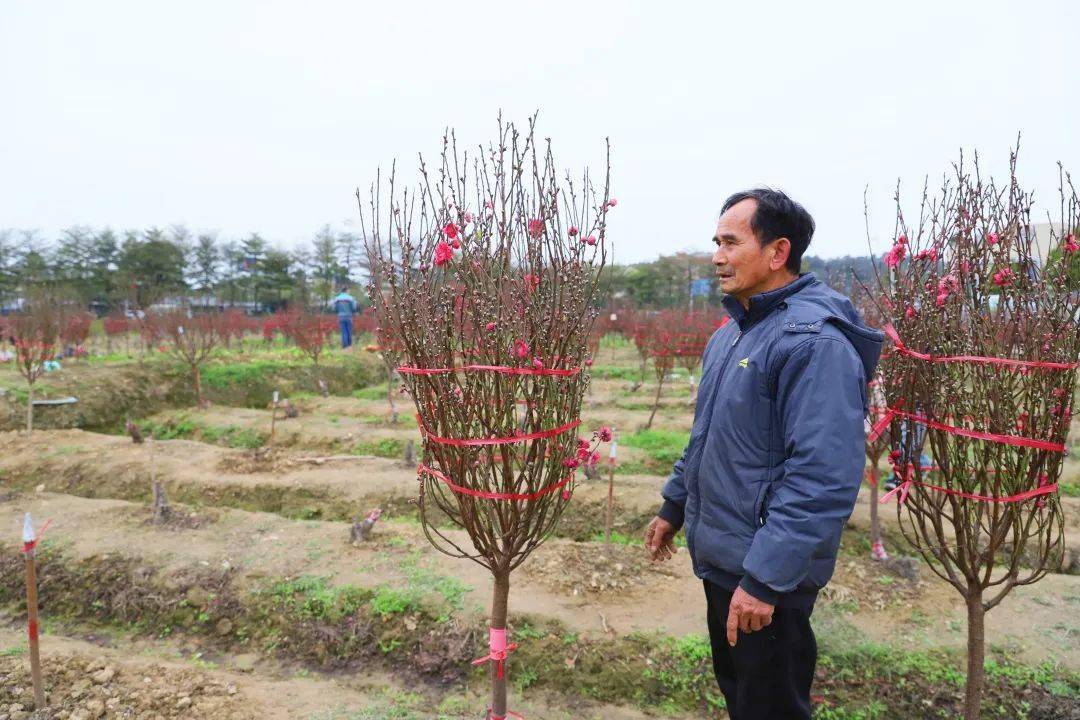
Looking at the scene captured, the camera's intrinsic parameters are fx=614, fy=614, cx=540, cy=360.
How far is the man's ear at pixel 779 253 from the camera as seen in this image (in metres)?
1.95

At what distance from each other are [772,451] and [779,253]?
635 millimetres

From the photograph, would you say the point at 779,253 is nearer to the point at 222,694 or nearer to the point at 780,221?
the point at 780,221

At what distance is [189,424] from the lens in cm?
1065

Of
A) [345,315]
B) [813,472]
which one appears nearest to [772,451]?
[813,472]

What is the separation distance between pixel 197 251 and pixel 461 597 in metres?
43.5

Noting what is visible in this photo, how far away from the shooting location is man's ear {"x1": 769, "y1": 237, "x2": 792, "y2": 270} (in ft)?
6.40

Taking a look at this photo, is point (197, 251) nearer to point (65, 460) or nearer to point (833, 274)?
point (65, 460)

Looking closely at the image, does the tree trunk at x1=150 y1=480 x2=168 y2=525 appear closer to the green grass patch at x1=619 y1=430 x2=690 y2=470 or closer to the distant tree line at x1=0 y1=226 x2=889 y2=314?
the green grass patch at x1=619 y1=430 x2=690 y2=470

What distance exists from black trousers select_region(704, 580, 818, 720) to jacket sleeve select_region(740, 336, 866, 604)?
27cm

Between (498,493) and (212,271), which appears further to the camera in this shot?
(212,271)

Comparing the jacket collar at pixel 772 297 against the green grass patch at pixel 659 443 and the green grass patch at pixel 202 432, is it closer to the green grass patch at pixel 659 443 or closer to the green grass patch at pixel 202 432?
the green grass patch at pixel 659 443

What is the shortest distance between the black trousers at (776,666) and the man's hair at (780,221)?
111 centimetres

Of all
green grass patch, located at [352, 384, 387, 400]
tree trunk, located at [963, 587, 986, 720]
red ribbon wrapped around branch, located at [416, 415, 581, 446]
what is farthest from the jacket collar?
green grass patch, located at [352, 384, 387, 400]

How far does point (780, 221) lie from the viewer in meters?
1.95
